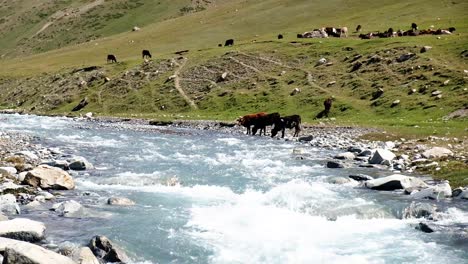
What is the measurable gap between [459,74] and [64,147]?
2995 centimetres

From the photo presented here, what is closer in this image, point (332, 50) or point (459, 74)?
point (459, 74)

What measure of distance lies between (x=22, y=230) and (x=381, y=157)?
676 inches

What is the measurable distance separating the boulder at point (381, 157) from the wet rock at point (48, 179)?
45.5ft

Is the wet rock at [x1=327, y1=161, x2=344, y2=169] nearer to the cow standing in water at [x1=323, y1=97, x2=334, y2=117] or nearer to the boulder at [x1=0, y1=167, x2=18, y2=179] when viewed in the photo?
the boulder at [x1=0, y1=167, x2=18, y2=179]

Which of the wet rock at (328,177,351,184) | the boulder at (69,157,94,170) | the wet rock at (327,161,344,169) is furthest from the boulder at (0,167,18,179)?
the wet rock at (327,161,344,169)

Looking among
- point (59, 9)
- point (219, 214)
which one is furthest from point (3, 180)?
point (59, 9)

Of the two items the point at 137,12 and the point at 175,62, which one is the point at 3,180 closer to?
the point at 175,62

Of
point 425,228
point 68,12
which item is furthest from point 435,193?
point 68,12

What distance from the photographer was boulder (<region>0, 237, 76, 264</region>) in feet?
36.4

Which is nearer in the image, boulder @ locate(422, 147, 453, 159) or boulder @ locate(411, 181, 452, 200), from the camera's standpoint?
boulder @ locate(411, 181, 452, 200)

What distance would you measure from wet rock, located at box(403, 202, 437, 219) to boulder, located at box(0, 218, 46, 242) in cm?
1090

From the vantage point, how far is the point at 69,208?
16672 mm

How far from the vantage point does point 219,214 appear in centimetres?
1730

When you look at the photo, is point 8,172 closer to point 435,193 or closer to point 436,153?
point 435,193
